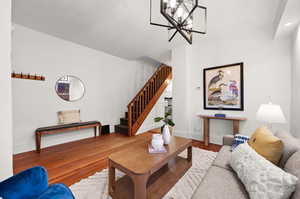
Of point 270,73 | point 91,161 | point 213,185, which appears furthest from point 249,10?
point 91,161

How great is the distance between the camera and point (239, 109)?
2980 millimetres

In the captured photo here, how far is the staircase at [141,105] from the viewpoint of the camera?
3.98m

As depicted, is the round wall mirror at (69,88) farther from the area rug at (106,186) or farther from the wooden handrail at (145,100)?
Result: the area rug at (106,186)

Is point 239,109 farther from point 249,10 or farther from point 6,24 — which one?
point 6,24

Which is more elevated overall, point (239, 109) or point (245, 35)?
point (245, 35)

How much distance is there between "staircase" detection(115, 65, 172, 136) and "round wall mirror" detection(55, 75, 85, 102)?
1.45 meters

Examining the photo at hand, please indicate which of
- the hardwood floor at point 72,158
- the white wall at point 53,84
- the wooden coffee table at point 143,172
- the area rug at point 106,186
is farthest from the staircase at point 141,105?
the wooden coffee table at point 143,172

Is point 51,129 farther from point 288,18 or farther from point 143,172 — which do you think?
point 288,18

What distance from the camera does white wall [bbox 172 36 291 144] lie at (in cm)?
259

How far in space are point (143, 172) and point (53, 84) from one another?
3.23m

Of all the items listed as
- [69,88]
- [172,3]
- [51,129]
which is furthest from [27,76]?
[172,3]

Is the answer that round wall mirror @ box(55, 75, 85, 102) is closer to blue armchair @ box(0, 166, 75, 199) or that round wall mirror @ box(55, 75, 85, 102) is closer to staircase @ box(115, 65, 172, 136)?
staircase @ box(115, 65, 172, 136)

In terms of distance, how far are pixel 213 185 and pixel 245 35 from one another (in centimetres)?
325

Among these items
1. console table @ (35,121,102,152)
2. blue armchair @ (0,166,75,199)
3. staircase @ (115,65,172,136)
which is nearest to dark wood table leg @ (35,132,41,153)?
console table @ (35,121,102,152)
